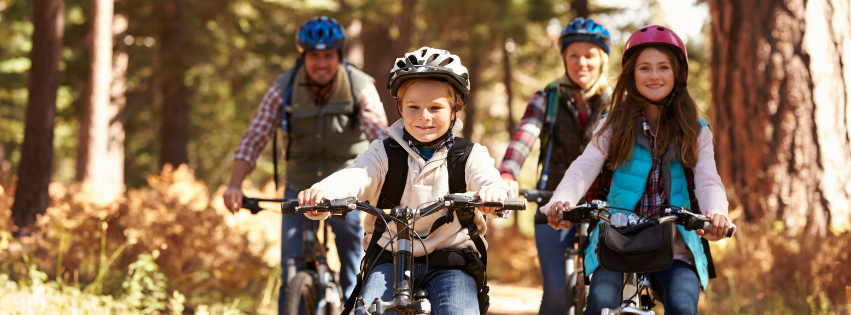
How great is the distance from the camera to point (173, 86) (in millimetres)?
16016

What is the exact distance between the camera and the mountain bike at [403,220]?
3.06 metres

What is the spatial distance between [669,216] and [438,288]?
1117 mm

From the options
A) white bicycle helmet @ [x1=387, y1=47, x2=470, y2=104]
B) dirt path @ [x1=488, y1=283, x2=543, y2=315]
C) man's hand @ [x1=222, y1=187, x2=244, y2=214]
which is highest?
white bicycle helmet @ [x1=387, y1=47, x2=470, y2=104]

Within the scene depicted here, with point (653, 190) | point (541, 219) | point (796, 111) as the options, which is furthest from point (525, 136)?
point (796, 111)

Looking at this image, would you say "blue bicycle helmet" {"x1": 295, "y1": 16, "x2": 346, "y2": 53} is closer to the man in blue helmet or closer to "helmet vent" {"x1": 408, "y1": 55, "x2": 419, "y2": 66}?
the man in blue helmet

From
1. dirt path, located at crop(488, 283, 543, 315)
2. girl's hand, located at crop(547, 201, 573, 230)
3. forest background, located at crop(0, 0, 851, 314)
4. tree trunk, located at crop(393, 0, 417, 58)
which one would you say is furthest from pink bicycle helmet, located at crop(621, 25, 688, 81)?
tree trunk, located at crop(393, 0, 417, 58)

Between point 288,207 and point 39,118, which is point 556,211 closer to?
point 288,207

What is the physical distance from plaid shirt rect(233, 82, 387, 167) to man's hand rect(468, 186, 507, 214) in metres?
2.45

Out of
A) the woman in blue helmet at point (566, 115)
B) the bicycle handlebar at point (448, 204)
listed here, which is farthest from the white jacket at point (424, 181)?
the woman in blue helmet at point (566, 115)

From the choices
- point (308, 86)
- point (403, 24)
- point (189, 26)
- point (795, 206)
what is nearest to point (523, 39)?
point (403, 24)

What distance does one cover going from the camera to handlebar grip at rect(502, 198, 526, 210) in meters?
3.02

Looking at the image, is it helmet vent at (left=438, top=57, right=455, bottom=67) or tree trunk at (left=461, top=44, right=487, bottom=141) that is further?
tree trunk at (left=461, top=44, right=487, bottom=141)

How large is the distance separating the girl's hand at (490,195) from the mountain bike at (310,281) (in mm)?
2015

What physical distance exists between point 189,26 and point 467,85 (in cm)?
1337
